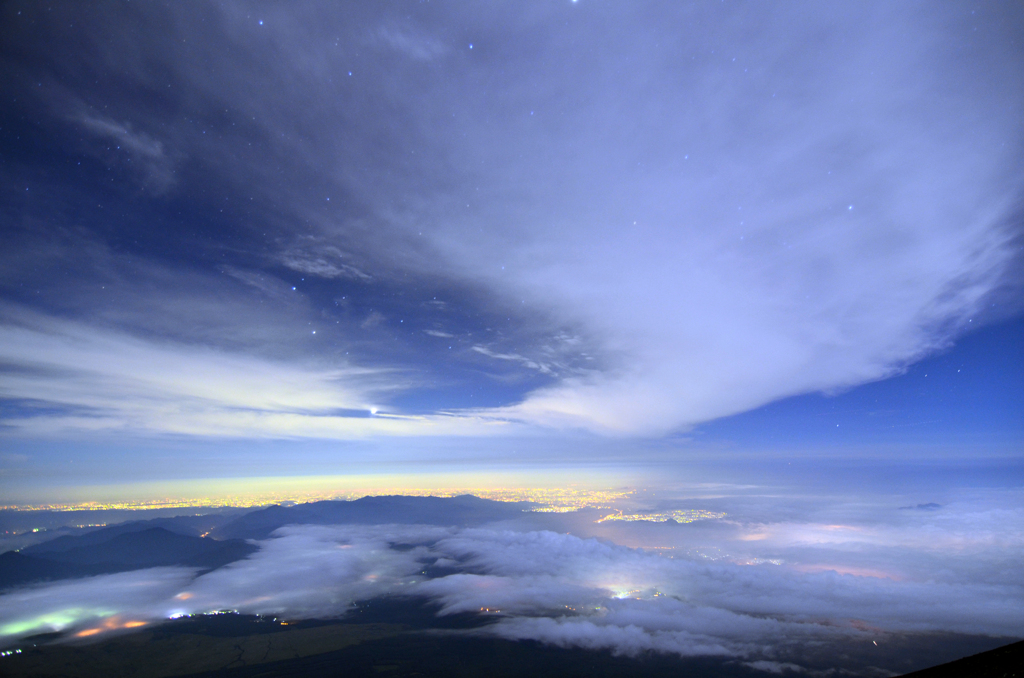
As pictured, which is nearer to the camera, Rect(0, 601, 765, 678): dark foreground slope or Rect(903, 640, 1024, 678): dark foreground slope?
Rect(903, 640, 1024, 678): dark foreground slope

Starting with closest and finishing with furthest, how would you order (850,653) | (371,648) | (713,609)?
(371,648)
(850,653)
(713,609)

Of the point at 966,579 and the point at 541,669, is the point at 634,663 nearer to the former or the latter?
the point at 541,669

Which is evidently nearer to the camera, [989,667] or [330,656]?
[989,667]

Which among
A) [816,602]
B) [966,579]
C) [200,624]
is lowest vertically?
[200,624]

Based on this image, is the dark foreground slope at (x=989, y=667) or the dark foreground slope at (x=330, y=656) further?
the dark foreground slope at (x=330, y=656)

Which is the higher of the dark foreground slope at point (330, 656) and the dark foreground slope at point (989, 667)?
the dark foreground slope at point (989, 667)

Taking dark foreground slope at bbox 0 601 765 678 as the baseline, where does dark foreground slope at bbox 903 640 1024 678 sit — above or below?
above

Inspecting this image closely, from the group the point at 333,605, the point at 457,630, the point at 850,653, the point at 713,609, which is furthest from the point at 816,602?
the point at 333,605

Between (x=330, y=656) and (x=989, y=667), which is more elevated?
(x=989, y=667)
